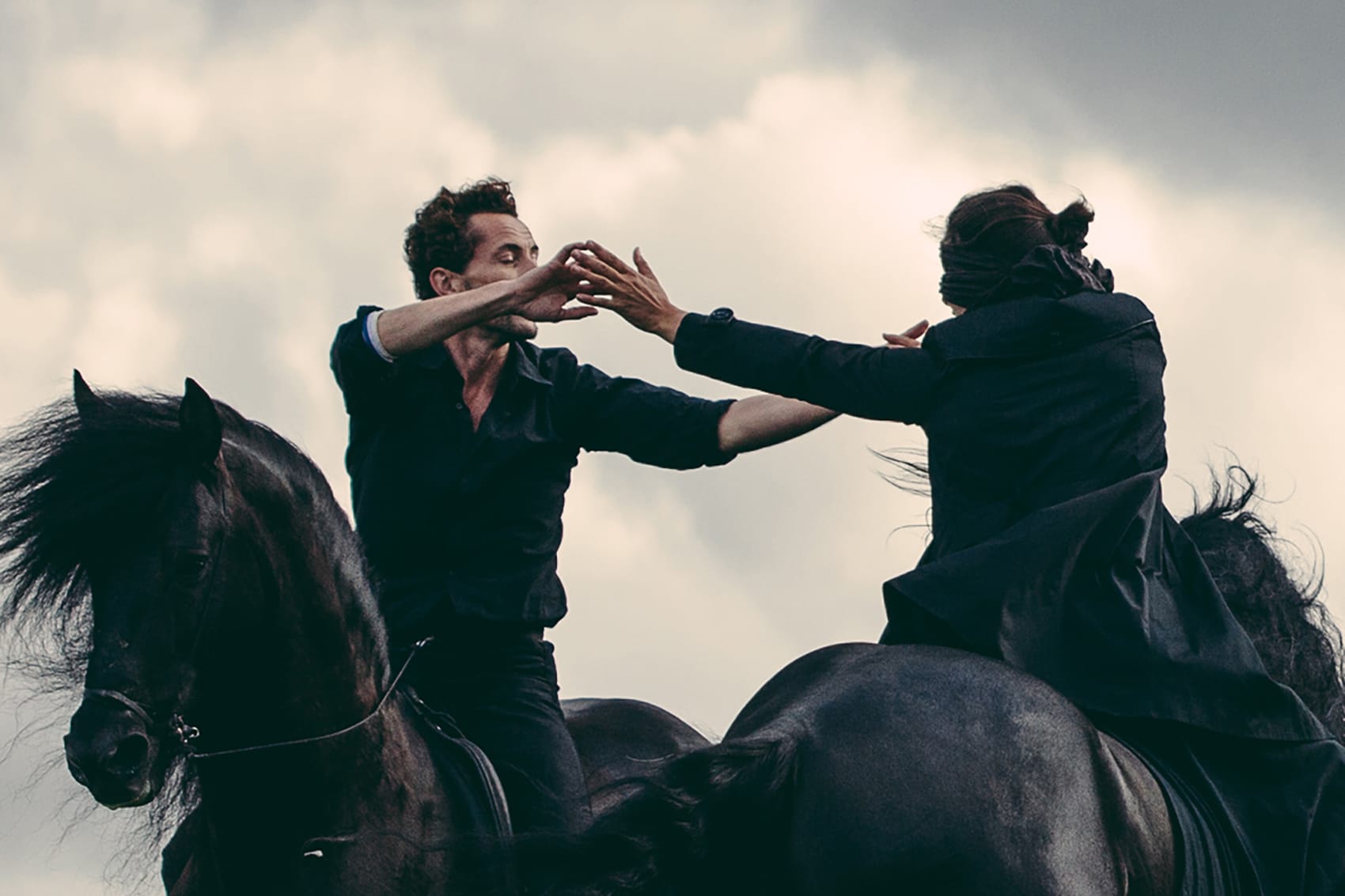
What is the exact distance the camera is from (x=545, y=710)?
6586 mm

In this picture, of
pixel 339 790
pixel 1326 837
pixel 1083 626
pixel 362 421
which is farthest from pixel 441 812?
pixel 1326 837

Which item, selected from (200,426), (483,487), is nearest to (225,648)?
(200,426)

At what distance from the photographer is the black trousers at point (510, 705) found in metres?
6.37

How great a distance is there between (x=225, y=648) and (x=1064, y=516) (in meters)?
2.26

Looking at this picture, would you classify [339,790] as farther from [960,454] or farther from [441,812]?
[960,454]

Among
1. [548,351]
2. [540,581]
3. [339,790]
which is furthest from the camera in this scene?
[548,351]

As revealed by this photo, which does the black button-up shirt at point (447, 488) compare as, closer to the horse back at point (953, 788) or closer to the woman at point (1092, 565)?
the woman at point (1092, 565)

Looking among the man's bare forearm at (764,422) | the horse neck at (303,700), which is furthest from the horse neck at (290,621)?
the man's bare forearm at (764,422)

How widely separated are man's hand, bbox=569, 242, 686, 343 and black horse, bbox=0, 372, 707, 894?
46.9 inches

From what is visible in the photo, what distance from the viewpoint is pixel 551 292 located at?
659 cm

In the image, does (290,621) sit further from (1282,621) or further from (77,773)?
(1282,621)

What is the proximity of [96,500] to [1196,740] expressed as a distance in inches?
119

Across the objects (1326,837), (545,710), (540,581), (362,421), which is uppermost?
(362,421)

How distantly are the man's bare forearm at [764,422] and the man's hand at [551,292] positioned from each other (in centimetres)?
91
